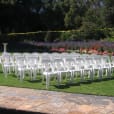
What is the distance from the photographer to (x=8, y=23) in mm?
52500

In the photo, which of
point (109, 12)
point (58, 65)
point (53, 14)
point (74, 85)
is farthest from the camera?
point (53, 14)

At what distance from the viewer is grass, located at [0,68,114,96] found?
13.7 metres

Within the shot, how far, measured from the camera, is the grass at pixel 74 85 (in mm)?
13727

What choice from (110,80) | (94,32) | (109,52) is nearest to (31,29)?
(94,32)

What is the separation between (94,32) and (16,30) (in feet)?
50.4

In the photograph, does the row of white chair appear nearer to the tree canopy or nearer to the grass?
the grass

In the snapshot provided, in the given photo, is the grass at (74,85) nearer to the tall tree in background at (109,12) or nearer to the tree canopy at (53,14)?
the tree canopy at (53,14)

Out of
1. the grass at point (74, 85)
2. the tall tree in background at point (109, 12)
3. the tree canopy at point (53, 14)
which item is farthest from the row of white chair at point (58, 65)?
the tall tree in background at point (109, 12)

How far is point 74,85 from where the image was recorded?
14930 millimetres

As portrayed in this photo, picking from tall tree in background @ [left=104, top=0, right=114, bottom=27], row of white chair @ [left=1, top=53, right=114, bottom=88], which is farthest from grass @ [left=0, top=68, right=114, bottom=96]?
tall tree in background @ [left=104, top=0, right=114, bottom=27]

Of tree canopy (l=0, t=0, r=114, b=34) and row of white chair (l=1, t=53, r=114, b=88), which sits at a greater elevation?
tree canopy (l=0, t=0, r=114, b=34)

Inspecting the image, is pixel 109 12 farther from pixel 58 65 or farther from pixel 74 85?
pixel 74 85

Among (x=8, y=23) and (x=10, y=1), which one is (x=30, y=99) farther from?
(x=8, y=23)

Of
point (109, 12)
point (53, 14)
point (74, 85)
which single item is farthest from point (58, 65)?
point (53, 14)
